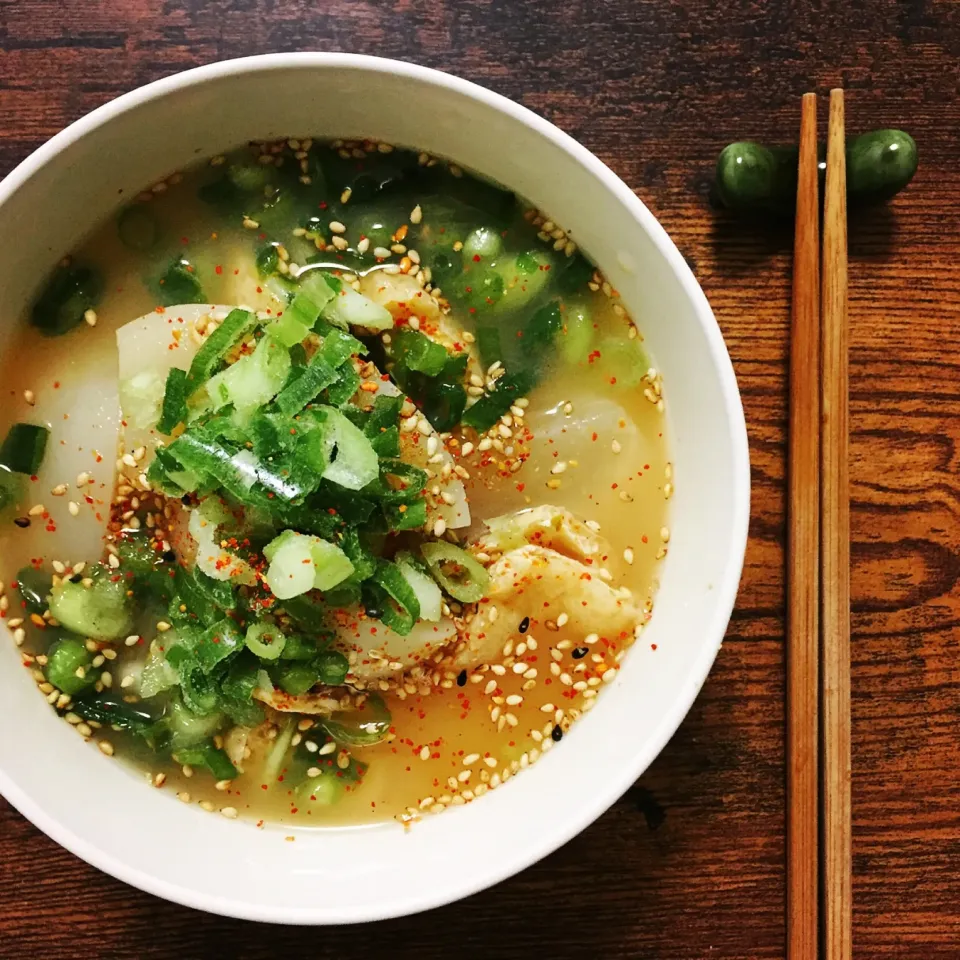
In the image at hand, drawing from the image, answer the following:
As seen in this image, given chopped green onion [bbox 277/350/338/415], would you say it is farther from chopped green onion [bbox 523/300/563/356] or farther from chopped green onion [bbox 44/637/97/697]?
chopped green onion [bbox 44/637/97/697]

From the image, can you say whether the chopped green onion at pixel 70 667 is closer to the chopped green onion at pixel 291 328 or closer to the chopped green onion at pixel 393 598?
the chopped green onion at pixel 393 598

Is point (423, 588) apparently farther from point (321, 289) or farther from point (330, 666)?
point (321, 289)

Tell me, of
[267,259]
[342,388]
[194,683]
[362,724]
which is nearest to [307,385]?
[342,388]

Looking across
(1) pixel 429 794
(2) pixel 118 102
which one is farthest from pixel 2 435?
(1) pixel 429 794

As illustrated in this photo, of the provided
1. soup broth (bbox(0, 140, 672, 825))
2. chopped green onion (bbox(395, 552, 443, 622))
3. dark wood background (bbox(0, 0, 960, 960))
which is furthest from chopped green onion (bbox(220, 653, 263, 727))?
dark wood background (bbox(0, 0, 960, 960))

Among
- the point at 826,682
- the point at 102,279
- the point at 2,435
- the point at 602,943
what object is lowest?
the point at 602,943

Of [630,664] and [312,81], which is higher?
[312,81]

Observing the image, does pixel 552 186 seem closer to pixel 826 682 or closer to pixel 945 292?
pixel 945 292
